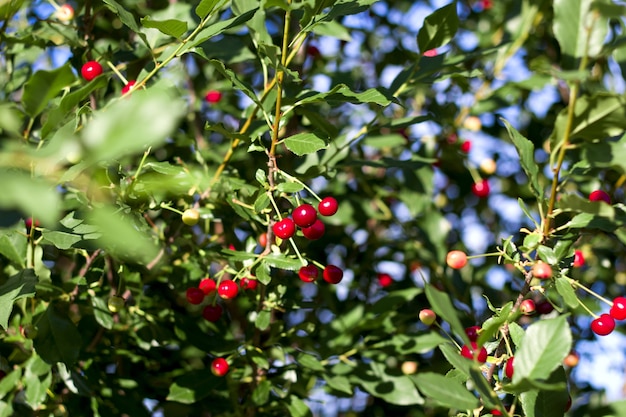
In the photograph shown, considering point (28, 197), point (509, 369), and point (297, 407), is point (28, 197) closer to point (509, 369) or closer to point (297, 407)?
point (509, 369)

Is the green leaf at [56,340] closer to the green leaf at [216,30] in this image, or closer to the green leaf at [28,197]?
the green leaf at [216,30]

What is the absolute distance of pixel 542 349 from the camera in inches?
33.8

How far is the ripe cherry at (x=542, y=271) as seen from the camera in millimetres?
946

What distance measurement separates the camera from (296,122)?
1930 mm

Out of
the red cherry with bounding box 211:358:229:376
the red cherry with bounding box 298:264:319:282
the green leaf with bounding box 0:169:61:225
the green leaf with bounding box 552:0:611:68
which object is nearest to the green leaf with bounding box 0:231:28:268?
the red cherry with bounding box 211:358:229:376

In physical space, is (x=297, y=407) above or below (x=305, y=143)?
below

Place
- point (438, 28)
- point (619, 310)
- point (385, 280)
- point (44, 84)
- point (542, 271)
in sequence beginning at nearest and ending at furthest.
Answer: point (44, 84), point (542, 271), point (619, 310), point (438, 28), point (385, 280)

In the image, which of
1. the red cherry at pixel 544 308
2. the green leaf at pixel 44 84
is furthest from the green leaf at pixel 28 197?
the red cherry at pixel 544 308

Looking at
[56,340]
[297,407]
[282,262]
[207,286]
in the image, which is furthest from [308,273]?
[56,340]

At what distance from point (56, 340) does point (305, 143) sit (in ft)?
1.96

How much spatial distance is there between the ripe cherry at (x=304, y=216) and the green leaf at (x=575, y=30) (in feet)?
1.50

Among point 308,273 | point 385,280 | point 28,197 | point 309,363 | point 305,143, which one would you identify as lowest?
point 385,280

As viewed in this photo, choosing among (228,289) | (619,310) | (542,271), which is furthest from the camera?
(228,289)

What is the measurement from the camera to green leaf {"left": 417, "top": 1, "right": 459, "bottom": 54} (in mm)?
1397
